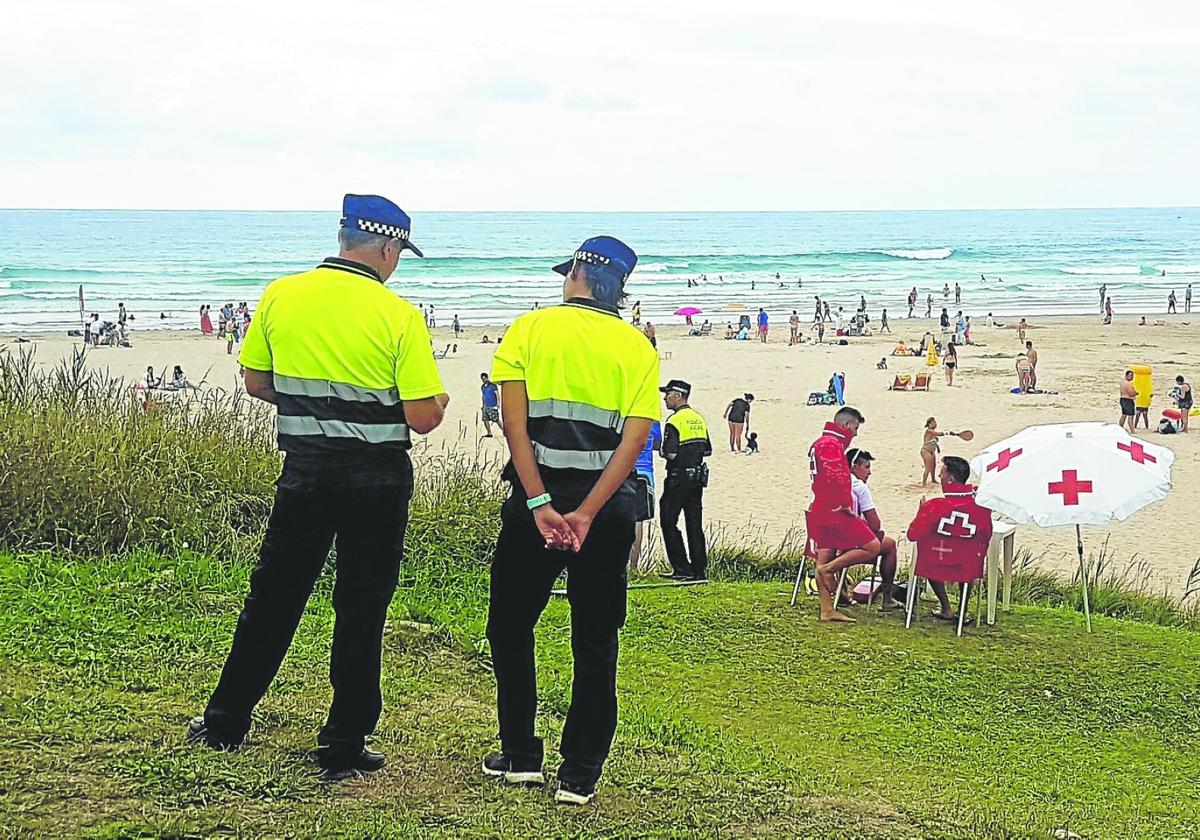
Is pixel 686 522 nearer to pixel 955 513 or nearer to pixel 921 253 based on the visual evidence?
pixel 955 513

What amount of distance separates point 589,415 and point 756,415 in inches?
890

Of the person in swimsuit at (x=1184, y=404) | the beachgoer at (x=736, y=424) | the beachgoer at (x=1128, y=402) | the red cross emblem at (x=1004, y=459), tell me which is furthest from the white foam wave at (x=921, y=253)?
the red cross emblem at (x=1004, y=459)

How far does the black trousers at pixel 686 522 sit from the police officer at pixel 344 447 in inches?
243

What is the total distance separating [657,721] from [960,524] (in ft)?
10.3

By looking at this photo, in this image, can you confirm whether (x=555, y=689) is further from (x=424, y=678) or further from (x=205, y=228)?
(x=205, y=228)

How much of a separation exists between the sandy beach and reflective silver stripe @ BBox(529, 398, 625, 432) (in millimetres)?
9574

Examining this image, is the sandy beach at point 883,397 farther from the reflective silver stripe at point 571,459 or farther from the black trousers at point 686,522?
the reflective silver stripe at point 571,459

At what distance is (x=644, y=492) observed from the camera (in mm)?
4648

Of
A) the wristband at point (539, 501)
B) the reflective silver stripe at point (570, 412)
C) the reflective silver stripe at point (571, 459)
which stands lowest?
the wristband at point (539, 501)

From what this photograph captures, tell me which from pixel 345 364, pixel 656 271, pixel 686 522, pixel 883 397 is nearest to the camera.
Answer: pixel 345 364

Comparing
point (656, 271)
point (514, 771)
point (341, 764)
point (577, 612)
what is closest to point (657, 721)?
point (514, 771)

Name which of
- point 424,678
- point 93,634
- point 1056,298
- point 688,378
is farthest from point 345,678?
point 1056,298

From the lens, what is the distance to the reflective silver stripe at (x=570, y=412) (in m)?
4.17

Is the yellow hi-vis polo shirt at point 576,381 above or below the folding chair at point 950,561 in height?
above
